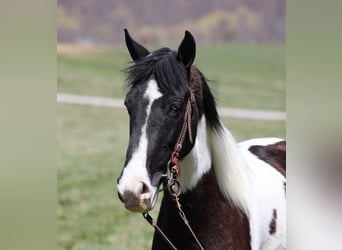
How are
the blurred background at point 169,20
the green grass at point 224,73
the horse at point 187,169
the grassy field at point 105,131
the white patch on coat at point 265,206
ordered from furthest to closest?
the blurred background at point 169,20 → the green grass at point 224,73 → the grassy field at point 105,131 → the white patch on coat at point 265,206 → the horse at point 187,169

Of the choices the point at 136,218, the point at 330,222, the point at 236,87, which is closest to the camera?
the point at 330,222

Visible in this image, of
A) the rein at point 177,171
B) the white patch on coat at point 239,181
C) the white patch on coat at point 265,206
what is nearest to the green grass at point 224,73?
the white patch on coat at point 265,206

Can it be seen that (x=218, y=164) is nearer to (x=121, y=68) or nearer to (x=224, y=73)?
(x=121, y=68)

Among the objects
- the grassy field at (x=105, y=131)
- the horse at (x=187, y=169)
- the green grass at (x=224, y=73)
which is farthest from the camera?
the green grass at (x=224, y=73)

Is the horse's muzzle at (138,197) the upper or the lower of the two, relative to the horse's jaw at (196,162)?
lower

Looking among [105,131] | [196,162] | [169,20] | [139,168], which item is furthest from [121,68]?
[139,168]

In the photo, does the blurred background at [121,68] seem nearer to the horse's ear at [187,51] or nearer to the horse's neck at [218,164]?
the horse's neck at [218,164]

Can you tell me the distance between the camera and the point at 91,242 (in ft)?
15.1

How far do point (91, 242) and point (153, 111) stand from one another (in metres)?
2.61

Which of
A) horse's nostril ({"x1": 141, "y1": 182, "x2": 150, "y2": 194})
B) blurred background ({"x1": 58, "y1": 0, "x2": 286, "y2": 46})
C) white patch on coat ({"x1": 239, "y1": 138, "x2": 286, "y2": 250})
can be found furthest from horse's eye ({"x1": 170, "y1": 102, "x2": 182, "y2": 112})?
blurred background ({"x1": 58, "y1": 0, "x2": 286, "y2": 46})

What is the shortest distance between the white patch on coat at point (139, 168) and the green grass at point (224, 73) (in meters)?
8.47

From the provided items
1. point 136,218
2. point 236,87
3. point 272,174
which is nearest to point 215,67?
point 236,87

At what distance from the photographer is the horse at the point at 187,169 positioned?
7.16 feet

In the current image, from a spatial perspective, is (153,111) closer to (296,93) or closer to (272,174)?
(296,93)
